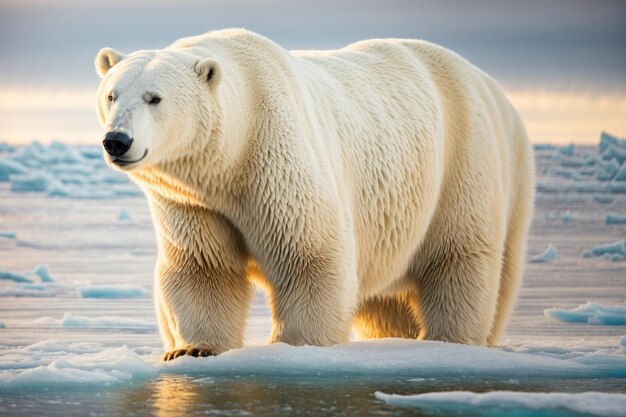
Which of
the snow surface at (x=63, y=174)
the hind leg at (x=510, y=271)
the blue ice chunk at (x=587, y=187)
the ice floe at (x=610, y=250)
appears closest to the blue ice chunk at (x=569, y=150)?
the blue ice chunk at (x=587, y=187)

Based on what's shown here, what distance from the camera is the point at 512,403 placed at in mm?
4125

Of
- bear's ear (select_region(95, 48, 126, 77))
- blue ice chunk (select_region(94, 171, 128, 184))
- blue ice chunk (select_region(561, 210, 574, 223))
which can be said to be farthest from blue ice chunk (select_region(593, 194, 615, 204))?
bear's ear (select_region(95, 48, 126, 77))

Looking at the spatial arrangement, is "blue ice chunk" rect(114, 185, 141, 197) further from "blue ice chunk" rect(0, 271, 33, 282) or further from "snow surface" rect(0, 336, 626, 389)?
"snow surface" rect(0, 336, 626, 389)

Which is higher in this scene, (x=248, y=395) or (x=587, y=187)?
(x=248, y=395)

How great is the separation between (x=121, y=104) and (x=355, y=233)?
1568 mm

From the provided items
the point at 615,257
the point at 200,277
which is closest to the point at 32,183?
the point at 615,257

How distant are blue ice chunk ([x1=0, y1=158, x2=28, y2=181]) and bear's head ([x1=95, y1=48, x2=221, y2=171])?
18.2 meters

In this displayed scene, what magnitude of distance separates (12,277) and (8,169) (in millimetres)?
13570

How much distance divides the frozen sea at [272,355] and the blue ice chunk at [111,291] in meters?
0.01

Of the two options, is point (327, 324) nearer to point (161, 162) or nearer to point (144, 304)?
point (161, 162)

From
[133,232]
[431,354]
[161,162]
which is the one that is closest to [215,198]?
[161,162]

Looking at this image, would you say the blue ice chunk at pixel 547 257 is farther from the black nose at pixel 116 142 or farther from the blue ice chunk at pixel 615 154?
the blue ice chunk at pixel 615 154

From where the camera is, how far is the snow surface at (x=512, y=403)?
161 inches

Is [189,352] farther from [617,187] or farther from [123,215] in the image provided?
[617,187]
